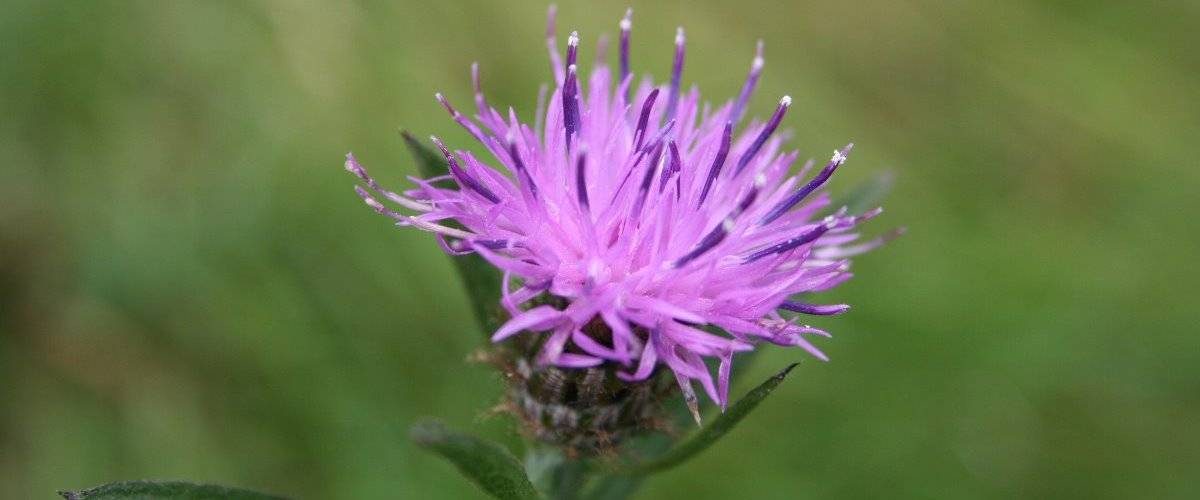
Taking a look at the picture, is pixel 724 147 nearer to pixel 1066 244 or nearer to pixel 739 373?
pixel 739 373

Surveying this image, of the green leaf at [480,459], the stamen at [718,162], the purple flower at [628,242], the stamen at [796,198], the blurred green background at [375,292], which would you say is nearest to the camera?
the green leaf at [480,459]

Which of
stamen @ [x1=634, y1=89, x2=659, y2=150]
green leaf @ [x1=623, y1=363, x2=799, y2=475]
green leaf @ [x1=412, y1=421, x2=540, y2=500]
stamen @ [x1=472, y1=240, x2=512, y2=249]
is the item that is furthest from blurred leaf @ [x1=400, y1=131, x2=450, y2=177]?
green leaf @ [x1=623, y1=363, x2=799, y2=475]

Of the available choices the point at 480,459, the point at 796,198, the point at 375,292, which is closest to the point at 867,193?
the point at 796,198

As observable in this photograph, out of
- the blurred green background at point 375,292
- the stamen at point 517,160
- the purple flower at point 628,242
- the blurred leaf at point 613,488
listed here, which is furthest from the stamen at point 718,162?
the blurred green background at point 375,292

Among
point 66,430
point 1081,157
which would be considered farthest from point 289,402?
point 1081,157

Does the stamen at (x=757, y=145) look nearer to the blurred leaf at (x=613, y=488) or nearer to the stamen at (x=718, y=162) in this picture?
the stamen at (x=718, y=162)
